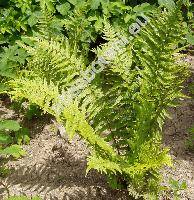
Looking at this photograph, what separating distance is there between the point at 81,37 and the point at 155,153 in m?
1.65

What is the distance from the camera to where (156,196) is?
10.1 ft

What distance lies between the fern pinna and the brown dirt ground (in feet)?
1.07

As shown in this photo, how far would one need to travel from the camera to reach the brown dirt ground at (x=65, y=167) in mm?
3381

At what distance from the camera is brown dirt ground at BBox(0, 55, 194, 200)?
11.1ft

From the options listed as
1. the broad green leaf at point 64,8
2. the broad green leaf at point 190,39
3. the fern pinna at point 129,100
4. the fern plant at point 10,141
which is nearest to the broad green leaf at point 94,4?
the broad green leaf at point 64,8

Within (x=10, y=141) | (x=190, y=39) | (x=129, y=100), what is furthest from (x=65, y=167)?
(x=190, y=39)

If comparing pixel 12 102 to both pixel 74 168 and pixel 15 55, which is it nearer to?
pixel 15 55

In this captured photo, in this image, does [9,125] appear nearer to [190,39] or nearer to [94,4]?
[94,4]

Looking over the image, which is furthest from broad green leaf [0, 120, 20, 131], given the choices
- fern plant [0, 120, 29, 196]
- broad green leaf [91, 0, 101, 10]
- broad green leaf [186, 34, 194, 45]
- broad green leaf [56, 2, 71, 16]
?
broad green leaf [186, 34, 194, 45]

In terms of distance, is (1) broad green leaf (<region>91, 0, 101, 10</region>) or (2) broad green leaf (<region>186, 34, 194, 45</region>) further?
(2) broad green leaf (<region>186, 34, 194, 45</region>)

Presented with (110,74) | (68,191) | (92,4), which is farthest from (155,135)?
(92,4)

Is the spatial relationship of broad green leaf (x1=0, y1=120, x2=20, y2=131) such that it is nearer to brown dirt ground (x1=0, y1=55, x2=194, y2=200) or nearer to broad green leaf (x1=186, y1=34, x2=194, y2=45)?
brown dirt ground (x1=0, y1=55, x2=194, y2=200)

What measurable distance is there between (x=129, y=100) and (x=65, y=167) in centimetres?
91

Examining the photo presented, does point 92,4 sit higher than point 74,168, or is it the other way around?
point 92,4
